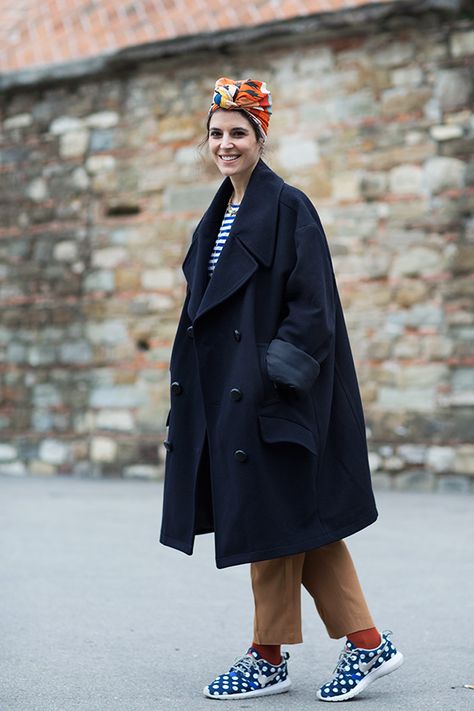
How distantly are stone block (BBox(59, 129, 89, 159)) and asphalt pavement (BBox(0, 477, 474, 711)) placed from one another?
3722mm

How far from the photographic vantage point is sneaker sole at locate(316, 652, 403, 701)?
350 cm

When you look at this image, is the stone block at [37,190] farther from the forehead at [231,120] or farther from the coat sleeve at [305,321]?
the coat sleeve at [305,321]

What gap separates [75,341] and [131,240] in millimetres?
999

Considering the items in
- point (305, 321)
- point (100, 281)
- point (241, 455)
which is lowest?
point (241, 455)

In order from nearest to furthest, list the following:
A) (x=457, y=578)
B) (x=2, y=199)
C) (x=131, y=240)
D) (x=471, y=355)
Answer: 1. (x=457, y=578)
2. (x=471, y=355)
3. (x=131, y=240)
4. (x=2, y=199)

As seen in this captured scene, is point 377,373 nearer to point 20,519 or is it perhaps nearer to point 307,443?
point 20,519

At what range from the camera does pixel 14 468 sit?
10.5 metres

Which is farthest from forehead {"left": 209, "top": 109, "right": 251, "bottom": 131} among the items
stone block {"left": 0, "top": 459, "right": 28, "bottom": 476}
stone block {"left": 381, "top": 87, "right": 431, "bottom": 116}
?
stone block {"left": 0, "top": 459, "right": 28, "bottom": 476}

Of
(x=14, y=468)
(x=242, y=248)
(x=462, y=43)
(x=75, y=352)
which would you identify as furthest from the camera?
(x=14, y=468)

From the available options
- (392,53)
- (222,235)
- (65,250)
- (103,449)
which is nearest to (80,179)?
(65,250)

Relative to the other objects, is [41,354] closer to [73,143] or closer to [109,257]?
[109,257]

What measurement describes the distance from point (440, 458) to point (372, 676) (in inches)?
203

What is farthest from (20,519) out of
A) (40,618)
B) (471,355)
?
(471,355)

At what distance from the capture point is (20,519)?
295 inches
